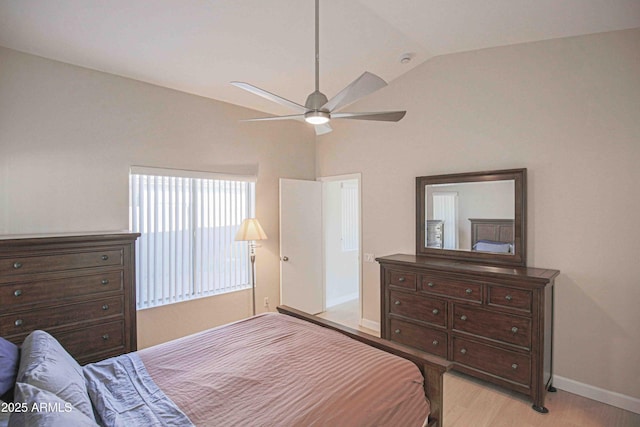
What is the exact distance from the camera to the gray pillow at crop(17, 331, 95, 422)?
126 cm

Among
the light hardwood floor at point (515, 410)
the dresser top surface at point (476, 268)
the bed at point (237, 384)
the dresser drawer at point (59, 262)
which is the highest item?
the dresser drawer at point (59, 262)

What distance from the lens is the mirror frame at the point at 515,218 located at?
3.02m

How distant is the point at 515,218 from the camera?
3.06 meters

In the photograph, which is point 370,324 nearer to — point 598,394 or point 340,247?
point 340,247

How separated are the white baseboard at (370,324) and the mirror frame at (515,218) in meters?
1.21

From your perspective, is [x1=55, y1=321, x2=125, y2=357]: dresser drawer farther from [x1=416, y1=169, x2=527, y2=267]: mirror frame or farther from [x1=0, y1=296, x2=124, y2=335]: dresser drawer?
[x1=416, y1=169, x2=527, y2=267]: mirror frame

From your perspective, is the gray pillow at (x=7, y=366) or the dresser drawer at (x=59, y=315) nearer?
the gray pillow at (x=7, y=366)

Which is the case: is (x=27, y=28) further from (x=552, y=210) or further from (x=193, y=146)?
(x=552, y=210)

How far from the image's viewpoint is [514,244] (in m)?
3.07

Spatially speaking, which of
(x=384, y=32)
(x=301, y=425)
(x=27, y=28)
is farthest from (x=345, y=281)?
(x=27, y=28)

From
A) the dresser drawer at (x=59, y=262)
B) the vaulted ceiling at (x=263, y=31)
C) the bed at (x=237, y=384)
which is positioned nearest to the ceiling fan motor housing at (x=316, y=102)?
the vaulted ceiling at (x=263, y=31)

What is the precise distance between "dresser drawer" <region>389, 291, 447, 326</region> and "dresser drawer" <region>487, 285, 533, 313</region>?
1.49 ft

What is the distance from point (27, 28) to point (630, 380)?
5386 mm

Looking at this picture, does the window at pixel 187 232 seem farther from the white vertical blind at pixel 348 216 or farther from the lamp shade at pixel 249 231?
the white vertical blind at pixel 348 216
